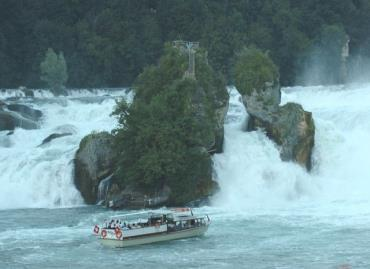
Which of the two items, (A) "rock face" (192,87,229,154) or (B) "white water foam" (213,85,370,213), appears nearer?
(B) "white water foam" (213,85,370,213)

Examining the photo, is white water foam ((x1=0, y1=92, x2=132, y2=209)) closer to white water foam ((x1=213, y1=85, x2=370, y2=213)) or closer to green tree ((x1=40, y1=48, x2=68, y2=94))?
white water foam ((x1=213, y1=85, x2=370, y2=213))

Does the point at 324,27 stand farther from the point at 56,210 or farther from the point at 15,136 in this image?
the point at 56,210

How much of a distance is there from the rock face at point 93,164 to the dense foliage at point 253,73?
7.37 meters

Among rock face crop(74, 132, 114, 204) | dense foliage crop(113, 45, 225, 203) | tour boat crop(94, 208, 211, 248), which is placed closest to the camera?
tour boat crop(94, 208, 211, 248)

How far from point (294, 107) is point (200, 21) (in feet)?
100

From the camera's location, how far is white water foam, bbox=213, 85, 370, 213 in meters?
46.9

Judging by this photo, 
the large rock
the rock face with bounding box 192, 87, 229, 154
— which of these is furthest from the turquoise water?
the large rock

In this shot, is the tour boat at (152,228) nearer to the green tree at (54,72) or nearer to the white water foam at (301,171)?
the white water foam at (301,171)

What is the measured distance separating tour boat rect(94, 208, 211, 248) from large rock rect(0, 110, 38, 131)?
51.7ft

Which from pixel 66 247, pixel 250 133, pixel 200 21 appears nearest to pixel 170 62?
pixel 250 133

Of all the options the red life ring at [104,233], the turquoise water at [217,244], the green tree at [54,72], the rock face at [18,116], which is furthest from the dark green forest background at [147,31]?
the red life ring at [104,233]

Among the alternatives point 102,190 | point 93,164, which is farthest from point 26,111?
point 102,190

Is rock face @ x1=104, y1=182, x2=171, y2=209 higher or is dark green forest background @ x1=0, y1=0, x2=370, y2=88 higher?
dark green forest background @ x1=0, y1=0, x2=370, y2=88

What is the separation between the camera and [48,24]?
259 feet
